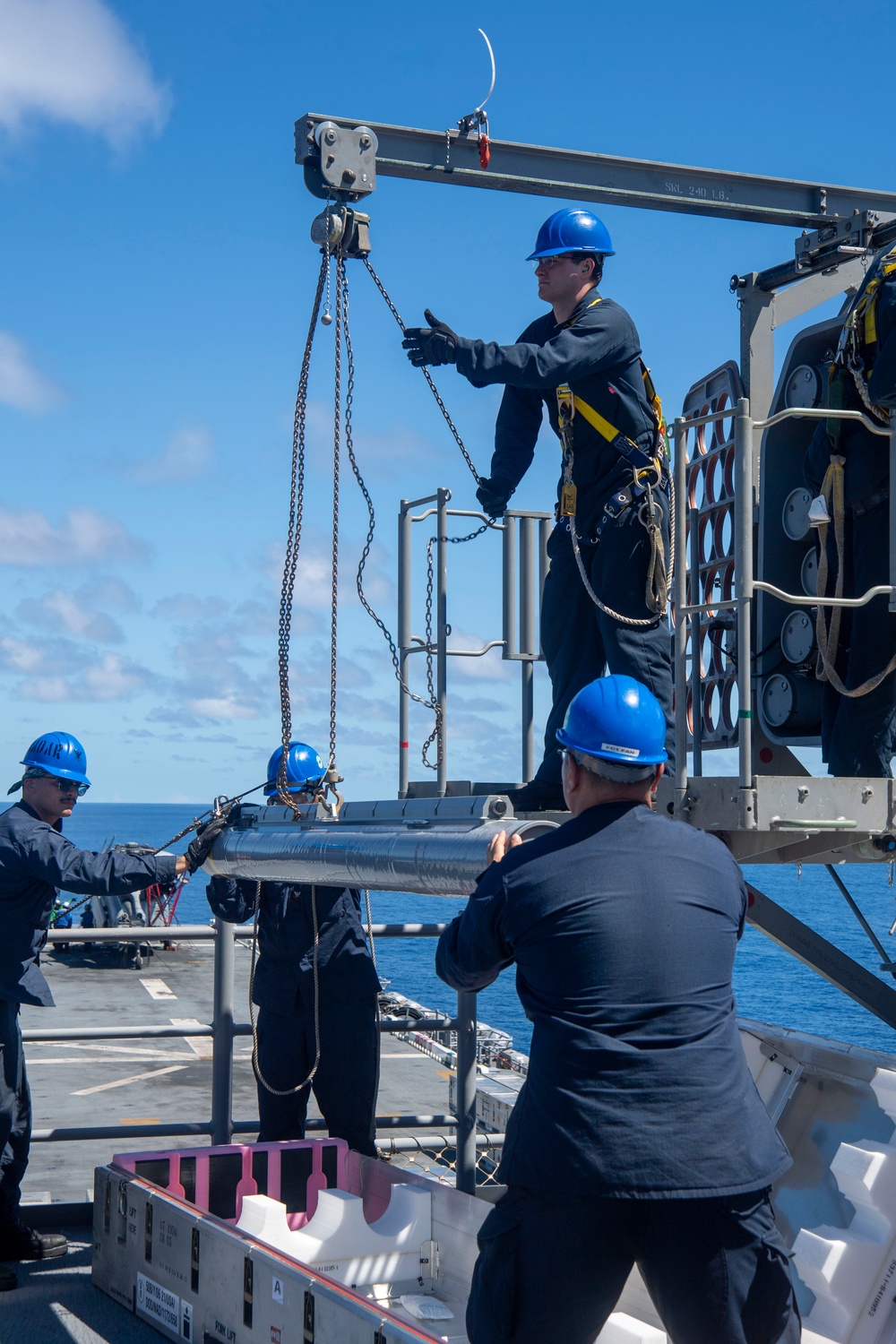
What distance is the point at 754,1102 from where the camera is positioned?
9.99ft

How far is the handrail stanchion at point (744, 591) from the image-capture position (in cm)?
427

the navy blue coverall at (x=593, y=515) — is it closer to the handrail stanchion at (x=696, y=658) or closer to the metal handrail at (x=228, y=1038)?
the handrail stanchion at (x=696, y=658)

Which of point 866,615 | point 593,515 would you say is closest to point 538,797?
point 593,515

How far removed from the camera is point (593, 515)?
5.14m

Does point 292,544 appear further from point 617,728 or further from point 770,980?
point 770,980

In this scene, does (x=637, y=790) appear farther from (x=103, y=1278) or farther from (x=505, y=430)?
(x=103, y=1278)

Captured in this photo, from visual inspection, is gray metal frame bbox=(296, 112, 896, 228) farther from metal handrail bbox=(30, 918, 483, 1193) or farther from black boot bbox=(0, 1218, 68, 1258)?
black boot bbox=(0, 1218, 68, 1258)

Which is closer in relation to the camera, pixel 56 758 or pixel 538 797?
pixel 538 797

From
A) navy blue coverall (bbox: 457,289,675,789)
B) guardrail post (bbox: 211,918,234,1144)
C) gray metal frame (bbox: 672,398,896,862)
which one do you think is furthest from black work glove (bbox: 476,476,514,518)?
guardrail post (bbox: 211,918,234,1144)

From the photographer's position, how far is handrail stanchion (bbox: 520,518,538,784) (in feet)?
20.2

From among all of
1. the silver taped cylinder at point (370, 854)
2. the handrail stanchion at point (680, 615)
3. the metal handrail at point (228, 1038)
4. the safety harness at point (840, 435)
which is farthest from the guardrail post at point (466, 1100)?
the safety harness at point (840, 435)

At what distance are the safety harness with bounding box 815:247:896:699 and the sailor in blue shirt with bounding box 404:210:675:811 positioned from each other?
563 millimetres

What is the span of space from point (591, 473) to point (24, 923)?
2858mm

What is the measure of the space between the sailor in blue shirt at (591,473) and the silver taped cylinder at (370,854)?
0.64 m
